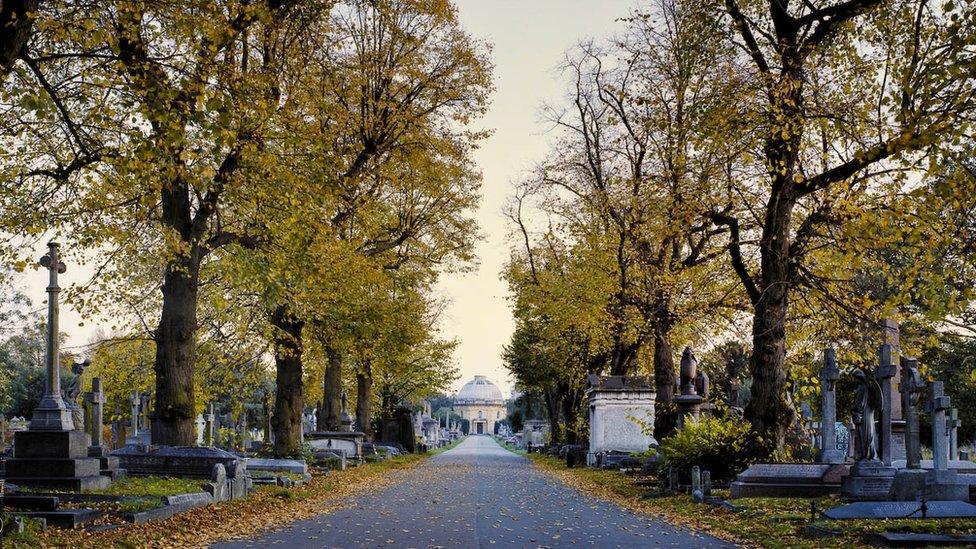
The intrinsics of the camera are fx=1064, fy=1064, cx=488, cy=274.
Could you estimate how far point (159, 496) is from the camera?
1423 cm

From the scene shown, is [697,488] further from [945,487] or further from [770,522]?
[945,487]

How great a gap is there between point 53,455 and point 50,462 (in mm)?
136

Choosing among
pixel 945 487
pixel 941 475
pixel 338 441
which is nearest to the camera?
pixel 945 487

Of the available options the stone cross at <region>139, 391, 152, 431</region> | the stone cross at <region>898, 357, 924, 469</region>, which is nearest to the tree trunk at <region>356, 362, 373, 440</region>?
the stone cross at <region>139, 391, 152, 431</region>

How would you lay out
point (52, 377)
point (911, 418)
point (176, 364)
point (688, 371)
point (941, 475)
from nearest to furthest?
1. point (941, 475)
2. point (911, 418)
3. point (52, 377)
4. point (176, 364)
5. point (688, 371)

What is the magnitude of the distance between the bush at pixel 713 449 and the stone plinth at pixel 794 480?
1.90 metres

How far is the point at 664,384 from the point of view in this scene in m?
29.4

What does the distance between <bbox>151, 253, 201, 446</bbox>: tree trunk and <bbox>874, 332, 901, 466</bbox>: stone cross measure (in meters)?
11.6

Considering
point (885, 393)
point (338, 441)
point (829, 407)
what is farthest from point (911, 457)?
point (338, 441)

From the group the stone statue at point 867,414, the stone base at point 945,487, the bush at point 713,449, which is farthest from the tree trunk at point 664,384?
the stone base at point 945,487

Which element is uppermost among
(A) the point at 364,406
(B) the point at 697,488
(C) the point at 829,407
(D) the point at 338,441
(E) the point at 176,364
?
(E) the point at 176,364

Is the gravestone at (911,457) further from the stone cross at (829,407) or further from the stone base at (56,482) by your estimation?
the stone base at (56,482)

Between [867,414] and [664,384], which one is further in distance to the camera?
[664,384]

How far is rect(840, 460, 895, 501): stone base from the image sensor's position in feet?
48.7
